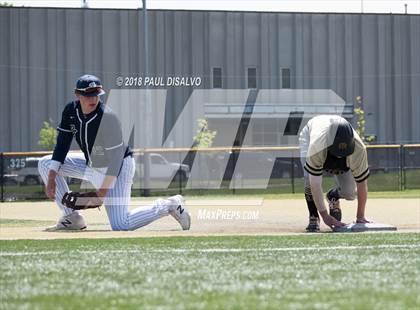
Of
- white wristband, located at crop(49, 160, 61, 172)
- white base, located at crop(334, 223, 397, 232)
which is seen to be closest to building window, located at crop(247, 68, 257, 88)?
white base, located at crop(334, 223, 397, 232)

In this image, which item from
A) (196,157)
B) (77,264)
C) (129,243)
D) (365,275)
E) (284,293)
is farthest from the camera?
(196,157)

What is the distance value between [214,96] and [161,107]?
10.7 feet

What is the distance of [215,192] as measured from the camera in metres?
25.2

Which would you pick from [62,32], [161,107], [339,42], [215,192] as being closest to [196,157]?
[215,192]

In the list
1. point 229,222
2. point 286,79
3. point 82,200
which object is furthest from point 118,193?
point 286,79

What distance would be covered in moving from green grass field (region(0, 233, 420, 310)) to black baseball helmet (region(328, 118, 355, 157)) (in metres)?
1.32

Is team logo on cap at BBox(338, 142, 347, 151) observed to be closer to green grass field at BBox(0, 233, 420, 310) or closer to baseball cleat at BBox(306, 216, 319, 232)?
baseball cleat at BBox(306, 216, 319, 232)

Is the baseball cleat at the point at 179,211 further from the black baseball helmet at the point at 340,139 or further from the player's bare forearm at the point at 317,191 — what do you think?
the black baseball helmet at the point at 340,139

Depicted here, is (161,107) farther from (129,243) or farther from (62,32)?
(129,243)

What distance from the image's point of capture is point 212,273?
5.63 m

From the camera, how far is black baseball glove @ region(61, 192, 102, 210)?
9.22m

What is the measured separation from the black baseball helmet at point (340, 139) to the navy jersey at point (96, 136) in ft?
7.27

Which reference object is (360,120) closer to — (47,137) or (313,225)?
(47,137)

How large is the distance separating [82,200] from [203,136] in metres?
29.4
